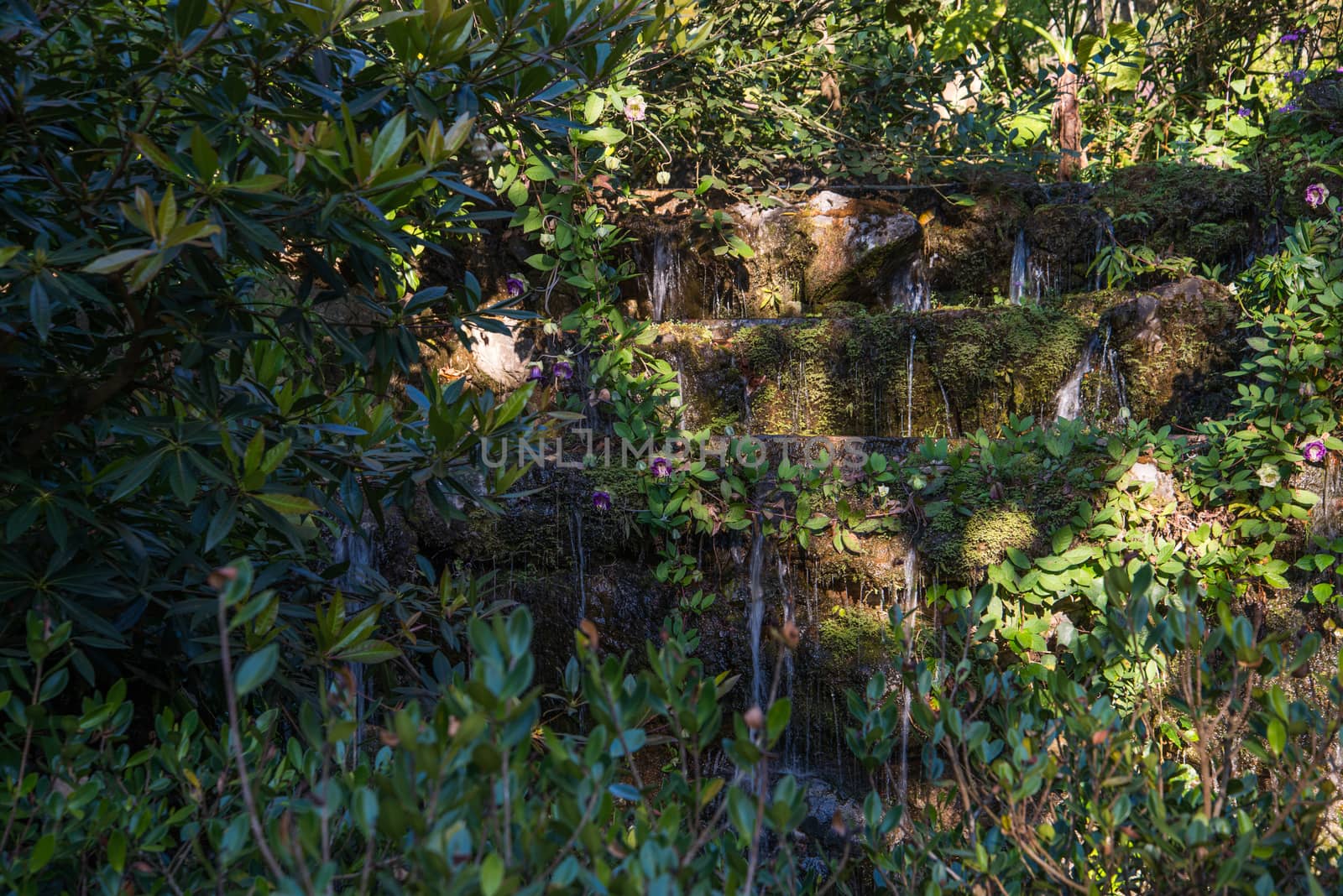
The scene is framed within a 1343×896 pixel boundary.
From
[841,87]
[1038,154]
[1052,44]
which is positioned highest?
[1052,44]

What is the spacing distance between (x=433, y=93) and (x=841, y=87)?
5.57 meters

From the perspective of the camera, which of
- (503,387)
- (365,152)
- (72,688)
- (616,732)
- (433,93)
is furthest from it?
(503,387)

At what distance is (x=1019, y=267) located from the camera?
5.95 m

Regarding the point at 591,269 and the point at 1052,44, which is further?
the point at 1052,44

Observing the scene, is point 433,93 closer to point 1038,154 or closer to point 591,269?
point 591,269

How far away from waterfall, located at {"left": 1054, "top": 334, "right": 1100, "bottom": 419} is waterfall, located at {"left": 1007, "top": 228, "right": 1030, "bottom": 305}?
39.0 inches

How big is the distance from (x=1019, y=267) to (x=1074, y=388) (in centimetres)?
128

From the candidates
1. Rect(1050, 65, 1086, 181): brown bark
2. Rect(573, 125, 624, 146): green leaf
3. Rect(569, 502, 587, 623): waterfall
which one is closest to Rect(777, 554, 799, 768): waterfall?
Rect(569, 502, 587, 623): waterfall

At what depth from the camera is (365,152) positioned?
58.8 inches

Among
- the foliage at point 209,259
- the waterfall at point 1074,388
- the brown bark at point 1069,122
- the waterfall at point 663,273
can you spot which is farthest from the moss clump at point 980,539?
the brown bark at point 1069,122

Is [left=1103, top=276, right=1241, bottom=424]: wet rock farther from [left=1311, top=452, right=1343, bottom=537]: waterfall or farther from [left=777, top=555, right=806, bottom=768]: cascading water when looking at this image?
Answer: [left=777, top=555, right=806, bottom=768]: cascading water

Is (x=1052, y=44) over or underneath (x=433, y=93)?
over

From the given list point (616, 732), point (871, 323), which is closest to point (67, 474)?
point (616, 732)

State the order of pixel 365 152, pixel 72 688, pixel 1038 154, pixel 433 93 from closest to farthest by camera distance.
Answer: pixel 365 152 → pixel 433 93 → pixel 72 688 → pixel 1038 154
